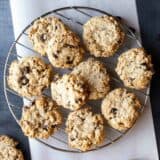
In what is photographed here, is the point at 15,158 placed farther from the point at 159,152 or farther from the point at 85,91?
the point at 159,152

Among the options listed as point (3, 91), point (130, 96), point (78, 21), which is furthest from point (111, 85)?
point (3, 91)

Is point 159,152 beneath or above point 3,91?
beneath

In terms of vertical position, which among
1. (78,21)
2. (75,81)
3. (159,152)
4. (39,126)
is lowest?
(159,152)

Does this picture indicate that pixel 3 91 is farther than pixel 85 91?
Yes

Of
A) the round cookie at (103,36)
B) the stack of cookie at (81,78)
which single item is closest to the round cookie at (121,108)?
the stack of cookie at (81,78)

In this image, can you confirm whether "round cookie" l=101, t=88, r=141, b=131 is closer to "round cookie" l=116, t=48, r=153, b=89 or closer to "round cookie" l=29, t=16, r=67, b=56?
"round cookie" l=116, t=48, r=153, b=89

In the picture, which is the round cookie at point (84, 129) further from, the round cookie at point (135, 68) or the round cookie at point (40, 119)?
the round cookie at point (135, 68)

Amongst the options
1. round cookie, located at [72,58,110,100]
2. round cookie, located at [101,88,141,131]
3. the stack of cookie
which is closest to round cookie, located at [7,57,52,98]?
the stack of cookie

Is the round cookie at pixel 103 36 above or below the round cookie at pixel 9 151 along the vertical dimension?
above
